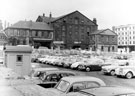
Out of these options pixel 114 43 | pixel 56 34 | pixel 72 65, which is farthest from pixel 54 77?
pixel 114 43

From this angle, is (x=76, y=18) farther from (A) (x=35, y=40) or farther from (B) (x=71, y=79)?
(B) (x=71, y=79)

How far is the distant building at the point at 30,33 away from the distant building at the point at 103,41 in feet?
37.3

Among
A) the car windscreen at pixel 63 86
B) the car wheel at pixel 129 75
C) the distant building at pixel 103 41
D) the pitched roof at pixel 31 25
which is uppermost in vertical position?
the pitched roof at pixel 31 25

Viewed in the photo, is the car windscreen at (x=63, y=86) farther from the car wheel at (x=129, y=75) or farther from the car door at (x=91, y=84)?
the car wheel at (x=129, y=75)

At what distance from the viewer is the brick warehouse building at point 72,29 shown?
56.8 m

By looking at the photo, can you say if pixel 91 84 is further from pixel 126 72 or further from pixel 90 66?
pixel 90 66

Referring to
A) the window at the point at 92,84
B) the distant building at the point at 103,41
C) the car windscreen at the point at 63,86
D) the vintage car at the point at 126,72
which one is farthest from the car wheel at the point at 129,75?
the distant building at the point at 103,41

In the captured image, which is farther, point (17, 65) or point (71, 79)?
point (17, 65)

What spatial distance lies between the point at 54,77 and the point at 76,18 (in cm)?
5075

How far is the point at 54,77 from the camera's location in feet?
29.1

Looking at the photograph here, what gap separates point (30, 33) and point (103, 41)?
62.5ft

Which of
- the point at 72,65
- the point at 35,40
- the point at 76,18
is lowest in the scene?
the point at 72,65

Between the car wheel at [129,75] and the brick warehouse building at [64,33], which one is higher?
the brick warehouse building at [64,33]

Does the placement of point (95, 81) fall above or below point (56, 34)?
below
